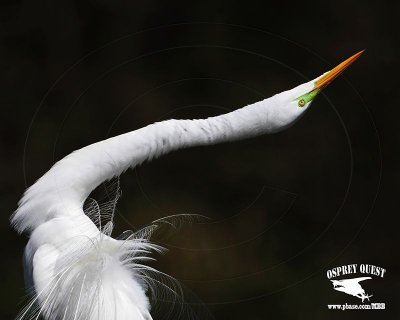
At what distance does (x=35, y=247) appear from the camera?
227 cm

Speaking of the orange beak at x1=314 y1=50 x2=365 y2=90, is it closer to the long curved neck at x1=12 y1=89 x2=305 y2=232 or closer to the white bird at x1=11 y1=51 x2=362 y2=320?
the white bird at x1=11 y1=51 x2=362 y2=320

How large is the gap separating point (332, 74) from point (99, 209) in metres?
0.89

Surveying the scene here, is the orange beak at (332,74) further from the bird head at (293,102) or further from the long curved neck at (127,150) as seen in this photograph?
the long curved neck at (127,150)

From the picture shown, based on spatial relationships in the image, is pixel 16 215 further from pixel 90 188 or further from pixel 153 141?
pixel 153 141

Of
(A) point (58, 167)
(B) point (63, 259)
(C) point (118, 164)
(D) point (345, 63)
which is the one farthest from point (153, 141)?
(D) point (345, 63)

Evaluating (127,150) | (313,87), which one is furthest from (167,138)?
(313,87)

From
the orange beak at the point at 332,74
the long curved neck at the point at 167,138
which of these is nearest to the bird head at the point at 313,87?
the orange beak at the point at 332,74

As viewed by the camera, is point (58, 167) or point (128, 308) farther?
point (58, 167)

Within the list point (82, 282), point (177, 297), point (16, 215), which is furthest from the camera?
point (16, 215)

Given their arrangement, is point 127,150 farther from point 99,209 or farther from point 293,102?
point 293,102

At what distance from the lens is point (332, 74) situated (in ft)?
8.04

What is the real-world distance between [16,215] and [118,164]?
38 centimetres

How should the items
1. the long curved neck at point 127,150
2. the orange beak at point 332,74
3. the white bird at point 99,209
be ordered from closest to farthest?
the white bird at point 99,209 < the long curved neck at point 127,150 < the orange beak at point 332,74

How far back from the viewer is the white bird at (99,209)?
81.7 inches
